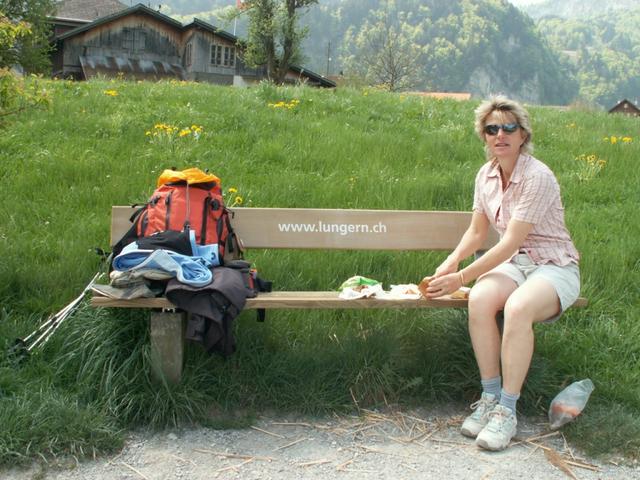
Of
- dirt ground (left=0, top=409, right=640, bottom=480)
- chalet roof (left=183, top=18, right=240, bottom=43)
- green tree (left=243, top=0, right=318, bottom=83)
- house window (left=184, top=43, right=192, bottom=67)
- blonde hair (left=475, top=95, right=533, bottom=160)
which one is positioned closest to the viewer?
dirt ground (left=0, top=409, right=640, bottom=480)

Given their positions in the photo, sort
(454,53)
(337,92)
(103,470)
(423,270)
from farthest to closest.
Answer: (454,53)
(337,92)
(423,270)
(103,470)

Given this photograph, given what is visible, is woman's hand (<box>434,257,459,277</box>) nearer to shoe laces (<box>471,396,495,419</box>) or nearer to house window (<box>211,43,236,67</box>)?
shoe laces (<box>471,396,495,419</box>)

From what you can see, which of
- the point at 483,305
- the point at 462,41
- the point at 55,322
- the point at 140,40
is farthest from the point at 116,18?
the point at 462,41

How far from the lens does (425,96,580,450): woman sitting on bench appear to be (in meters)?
3.24

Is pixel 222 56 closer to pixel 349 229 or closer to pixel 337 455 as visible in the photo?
pixel 349 229

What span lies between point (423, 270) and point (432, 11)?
166342mm

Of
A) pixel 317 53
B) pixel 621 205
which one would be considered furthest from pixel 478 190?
pixel 317 53

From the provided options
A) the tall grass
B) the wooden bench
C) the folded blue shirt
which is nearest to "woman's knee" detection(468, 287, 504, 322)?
the tall grass

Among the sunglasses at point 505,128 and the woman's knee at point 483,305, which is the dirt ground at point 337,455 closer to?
the woman's knee at point 483,305

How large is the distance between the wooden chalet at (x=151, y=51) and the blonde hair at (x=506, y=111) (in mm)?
33228

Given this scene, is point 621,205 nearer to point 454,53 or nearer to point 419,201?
point 419,201

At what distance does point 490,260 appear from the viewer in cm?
346

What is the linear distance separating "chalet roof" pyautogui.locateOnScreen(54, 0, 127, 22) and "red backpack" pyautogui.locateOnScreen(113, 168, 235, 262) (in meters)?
48.6

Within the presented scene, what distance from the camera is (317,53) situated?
144625 millimetres
